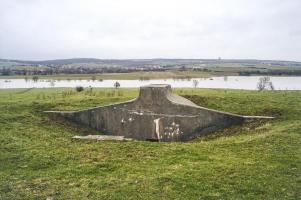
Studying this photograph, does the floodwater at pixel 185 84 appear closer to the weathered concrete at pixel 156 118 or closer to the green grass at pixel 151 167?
the weathered concrete at pixel 156 118

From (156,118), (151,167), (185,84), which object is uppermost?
(156,118)

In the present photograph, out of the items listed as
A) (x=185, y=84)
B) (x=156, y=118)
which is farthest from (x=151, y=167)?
(x=185, y=84)

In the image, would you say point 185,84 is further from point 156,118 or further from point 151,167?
point 151,167

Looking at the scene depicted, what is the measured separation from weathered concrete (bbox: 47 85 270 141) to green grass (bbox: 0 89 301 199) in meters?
1.24

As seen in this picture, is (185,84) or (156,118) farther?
(185,84)

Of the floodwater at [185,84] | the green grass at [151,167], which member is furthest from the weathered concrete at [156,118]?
the floodwater at [185,84]

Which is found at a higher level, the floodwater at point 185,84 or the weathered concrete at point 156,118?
the weathered concrete at point 156,118

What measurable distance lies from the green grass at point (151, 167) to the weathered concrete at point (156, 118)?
1.24m

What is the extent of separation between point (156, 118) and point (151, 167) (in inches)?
289

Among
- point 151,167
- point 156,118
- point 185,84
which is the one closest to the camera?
point 151,167

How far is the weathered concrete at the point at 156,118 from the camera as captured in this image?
16.1 metres

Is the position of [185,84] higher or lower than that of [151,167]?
lower

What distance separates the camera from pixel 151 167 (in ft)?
31.1

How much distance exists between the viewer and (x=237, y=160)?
9.88m
